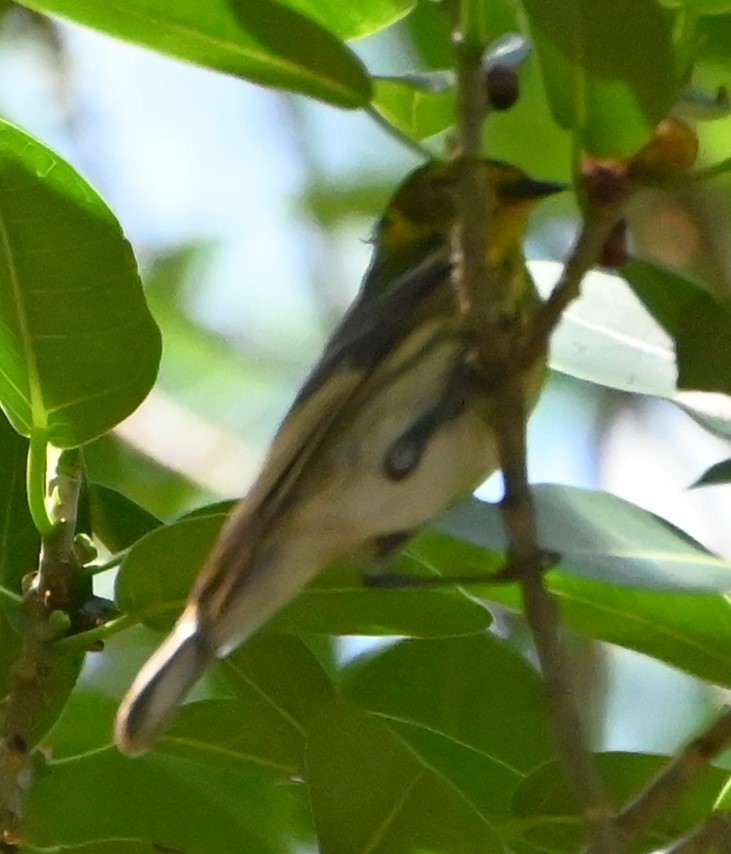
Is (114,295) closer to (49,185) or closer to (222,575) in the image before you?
(49,185)

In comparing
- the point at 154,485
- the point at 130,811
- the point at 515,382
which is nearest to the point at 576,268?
the point at 515,382

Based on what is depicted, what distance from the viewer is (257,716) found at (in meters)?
1.03

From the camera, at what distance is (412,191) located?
127cm

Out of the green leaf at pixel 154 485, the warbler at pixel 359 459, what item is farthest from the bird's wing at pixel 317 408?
the green leaf at pixel 154 485

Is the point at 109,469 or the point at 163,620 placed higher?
the point at 163,620

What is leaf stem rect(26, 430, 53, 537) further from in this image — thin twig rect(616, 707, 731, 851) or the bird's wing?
thin twig rect(616, 707, 731, 851)

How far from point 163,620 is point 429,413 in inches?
9.4

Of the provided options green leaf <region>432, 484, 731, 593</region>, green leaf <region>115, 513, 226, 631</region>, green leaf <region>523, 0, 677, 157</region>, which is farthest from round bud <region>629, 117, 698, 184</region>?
green leaf <region>115, 513, 226, 631</region>

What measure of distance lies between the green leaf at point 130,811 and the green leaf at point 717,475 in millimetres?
416

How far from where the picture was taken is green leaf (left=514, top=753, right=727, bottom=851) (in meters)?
0.93

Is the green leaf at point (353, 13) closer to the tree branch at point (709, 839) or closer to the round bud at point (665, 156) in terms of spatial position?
the round bud at point (665, 156)

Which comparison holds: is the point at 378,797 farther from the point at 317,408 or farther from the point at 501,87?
the point at 501,87

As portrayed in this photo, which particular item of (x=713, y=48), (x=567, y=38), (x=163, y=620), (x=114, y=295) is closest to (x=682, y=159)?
(x=567, y=38)

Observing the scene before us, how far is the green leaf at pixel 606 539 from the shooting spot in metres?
0.86
